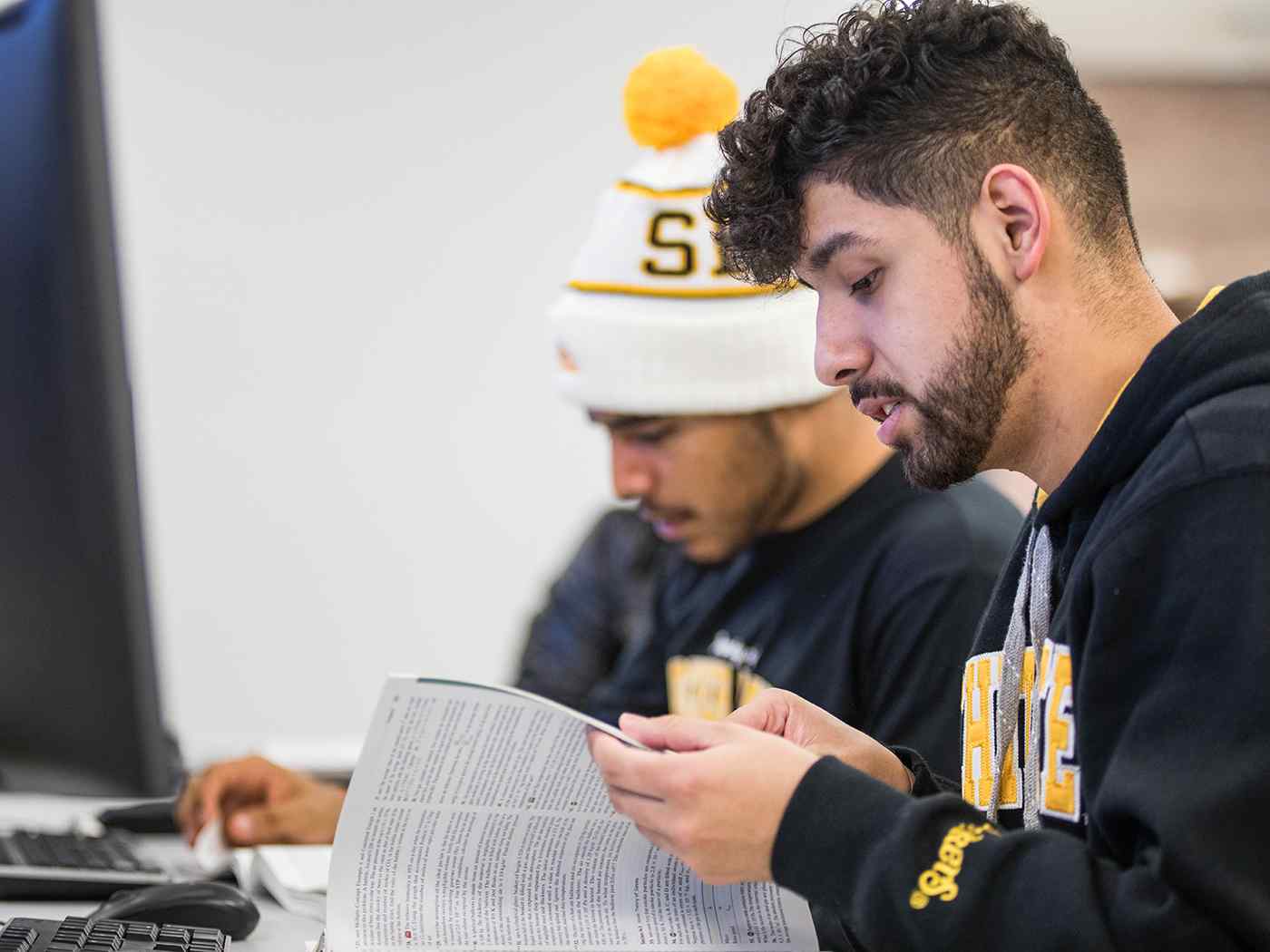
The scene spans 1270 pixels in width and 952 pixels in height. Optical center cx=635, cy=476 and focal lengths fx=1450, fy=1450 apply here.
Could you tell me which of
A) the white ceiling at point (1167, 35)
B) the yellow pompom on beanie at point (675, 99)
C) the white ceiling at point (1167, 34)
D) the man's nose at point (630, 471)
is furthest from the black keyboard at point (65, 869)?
the white ceiling at point (1167, 34)

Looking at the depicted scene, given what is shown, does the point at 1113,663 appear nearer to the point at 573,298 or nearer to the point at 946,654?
the point at 946,654

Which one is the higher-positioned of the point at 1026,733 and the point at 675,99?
the point at 675,99

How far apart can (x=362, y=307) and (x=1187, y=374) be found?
88.0 inches

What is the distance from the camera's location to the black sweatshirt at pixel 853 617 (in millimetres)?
1378

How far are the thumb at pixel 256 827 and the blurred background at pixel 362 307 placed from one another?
1.51 m

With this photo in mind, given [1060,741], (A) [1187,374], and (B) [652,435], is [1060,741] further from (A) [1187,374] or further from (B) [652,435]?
(B) [652,435]

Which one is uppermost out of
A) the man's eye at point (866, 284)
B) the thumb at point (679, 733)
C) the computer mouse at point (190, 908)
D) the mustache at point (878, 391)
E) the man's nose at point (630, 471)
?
the man's eye at point (866, 284)

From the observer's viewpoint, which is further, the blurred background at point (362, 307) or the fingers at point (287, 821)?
the blurred background at point (362, 307)

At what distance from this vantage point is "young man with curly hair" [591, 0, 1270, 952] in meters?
0.68

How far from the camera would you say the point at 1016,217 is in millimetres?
898

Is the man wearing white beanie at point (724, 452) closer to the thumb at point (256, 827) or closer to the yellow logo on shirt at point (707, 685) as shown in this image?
the yellow logo on shirt at point (707, 685)

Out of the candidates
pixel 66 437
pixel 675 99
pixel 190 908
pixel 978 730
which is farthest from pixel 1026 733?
pixel 675 99

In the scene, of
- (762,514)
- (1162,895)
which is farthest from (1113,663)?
(762,514)

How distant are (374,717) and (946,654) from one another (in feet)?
2.37
